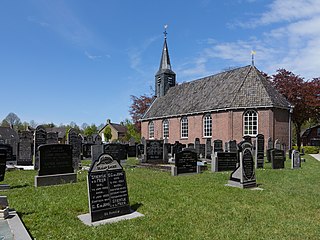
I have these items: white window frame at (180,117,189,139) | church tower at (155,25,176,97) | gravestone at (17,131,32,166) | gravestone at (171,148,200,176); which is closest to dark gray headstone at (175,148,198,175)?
gravestone at (171,148,200,176)

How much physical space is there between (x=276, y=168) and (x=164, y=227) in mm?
11672

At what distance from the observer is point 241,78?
3198 centimetres

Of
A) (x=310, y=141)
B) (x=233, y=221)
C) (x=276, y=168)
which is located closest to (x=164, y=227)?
(x=233, y=221)

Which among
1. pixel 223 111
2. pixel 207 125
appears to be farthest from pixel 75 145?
pixel 207 125

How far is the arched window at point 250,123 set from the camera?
93.1 ft

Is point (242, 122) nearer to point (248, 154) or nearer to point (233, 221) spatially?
point (248, 154)

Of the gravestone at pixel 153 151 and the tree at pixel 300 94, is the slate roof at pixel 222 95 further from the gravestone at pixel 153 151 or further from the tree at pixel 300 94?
the gravestone at pixel 153 151

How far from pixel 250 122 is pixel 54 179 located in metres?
23.1

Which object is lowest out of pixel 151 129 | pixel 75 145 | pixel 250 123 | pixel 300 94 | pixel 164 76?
pixel 75 145

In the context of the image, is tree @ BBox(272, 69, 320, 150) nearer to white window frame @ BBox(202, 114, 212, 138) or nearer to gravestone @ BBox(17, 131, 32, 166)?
white window frame @ BBox(202, 114, 212, 138)

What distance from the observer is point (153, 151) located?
17.6 m

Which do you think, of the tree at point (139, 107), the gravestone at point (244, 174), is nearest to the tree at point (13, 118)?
the tree at point (139, 107)

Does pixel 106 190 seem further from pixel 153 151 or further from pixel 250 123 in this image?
pixel 250 123

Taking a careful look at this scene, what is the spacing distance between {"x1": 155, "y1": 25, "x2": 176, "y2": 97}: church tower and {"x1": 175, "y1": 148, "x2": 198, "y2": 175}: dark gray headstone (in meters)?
32.1
